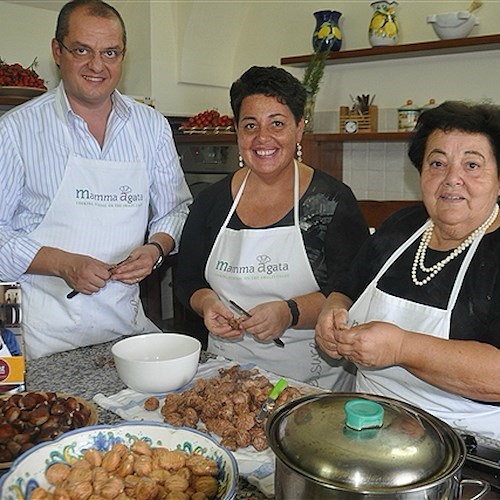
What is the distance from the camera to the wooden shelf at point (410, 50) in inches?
120

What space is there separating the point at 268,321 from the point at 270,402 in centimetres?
48

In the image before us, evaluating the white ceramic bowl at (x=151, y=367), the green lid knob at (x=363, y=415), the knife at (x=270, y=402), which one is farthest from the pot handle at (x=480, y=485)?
the white ceramic bowl at (x=151, y=367)

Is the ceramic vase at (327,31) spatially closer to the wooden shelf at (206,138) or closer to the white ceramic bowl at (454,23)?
the white ceramic bowl at (454,23)

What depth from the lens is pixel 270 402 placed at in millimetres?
1202

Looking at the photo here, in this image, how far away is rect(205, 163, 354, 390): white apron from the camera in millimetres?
1850

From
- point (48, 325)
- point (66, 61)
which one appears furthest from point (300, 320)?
point (66, 61)

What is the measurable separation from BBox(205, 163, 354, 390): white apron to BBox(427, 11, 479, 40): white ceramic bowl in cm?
174

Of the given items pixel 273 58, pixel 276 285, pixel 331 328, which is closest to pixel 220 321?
pixel 276 285

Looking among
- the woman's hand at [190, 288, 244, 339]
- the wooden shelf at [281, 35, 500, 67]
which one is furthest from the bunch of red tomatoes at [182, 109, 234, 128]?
the woman's hand at [190, 288, 244, 339]

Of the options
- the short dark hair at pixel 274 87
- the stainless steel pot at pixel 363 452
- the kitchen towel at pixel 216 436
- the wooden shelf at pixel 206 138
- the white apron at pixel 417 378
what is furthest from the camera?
the wooden shelf at pixel 206 138

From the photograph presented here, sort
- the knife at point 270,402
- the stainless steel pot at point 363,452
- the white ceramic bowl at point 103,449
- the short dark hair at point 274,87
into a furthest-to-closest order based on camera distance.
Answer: the short dark hair at point 274,87
the knife at point 270,402
the white ceramic bowl at point 103,449
the stainless steel pot at point 363,452

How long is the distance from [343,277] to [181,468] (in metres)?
0.87

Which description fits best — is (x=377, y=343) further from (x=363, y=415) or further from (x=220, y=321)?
(x=220, y=321)

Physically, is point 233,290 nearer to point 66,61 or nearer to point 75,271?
point 75,271
